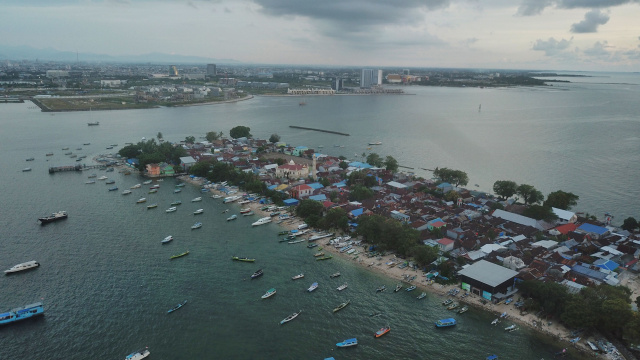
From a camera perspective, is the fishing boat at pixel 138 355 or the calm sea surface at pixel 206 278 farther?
the calm sea surface at pixel 206 278

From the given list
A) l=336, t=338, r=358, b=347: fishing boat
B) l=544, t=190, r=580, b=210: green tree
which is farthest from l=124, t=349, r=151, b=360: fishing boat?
l=544, t=190, r=580, b=210: green tree

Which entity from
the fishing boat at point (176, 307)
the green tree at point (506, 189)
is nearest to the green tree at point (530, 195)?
the green tree at point (506, 189)

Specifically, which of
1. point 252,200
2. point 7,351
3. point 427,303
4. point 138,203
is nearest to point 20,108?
point 138,203

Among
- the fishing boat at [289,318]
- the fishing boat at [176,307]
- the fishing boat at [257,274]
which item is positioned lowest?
the fishing boat at [176,307]

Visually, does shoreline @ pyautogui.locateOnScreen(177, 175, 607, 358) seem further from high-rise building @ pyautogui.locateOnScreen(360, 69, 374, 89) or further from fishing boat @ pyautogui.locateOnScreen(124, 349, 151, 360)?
high-rise building @ pyautogui.locateOnScreen(360, 69, 374, 89)

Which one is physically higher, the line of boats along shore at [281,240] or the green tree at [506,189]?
the green tree at [506,189]

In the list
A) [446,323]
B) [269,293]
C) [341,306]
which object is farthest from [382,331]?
[269,293]

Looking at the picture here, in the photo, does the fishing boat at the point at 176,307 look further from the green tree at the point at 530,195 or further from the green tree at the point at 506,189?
the green tree at the point at 530,195
